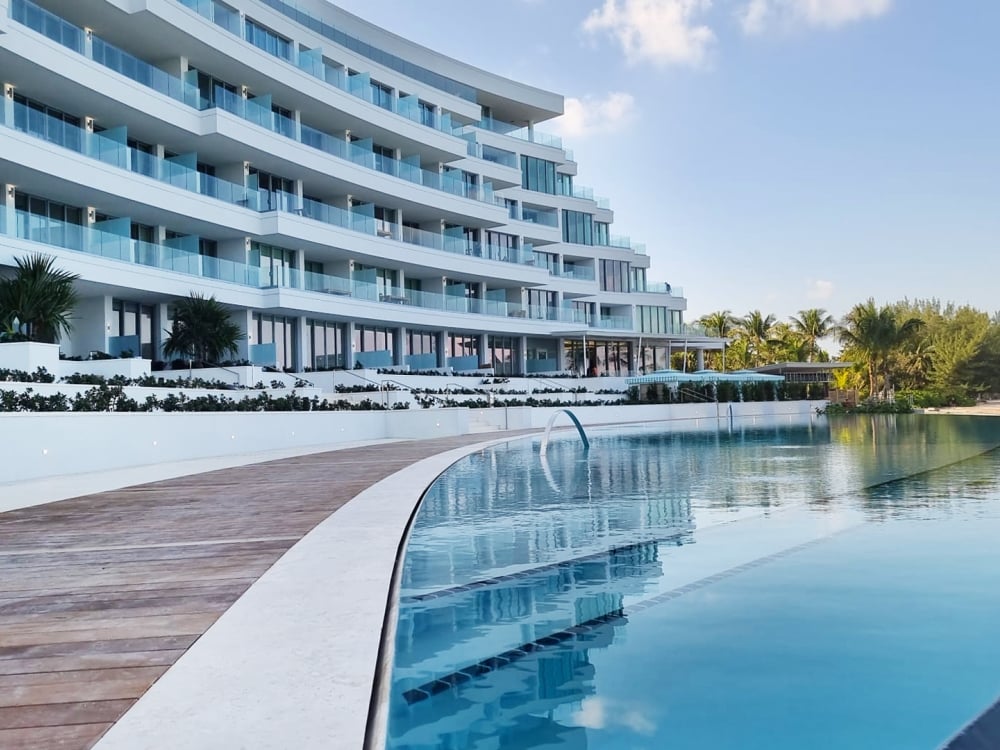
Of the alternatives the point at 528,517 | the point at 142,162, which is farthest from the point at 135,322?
the point at 528,517

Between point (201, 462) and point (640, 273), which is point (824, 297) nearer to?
point (640, 273)

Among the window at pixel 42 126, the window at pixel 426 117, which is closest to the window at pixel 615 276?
the window at pixel 426 117

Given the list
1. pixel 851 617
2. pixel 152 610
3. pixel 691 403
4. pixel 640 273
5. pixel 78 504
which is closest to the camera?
pixel 152 610

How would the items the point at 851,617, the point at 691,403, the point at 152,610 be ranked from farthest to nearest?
the point at 691,403 < the point at 851,617 < the point at 152,610

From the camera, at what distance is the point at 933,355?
65.8 m

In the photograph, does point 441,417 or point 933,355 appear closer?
point 441,417

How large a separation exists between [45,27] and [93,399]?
46.8 feet

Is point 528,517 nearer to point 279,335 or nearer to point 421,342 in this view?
point 279,335

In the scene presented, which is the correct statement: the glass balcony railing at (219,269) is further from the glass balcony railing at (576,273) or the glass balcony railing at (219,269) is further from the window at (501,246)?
the glass balcony railing at (576,273)

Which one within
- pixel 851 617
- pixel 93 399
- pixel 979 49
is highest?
pixel 979 49

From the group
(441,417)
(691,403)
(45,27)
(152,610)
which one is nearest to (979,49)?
(691,403)

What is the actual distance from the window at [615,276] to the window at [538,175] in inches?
284

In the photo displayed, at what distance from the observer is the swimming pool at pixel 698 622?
3559 millimetres

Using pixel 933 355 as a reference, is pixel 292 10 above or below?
above
